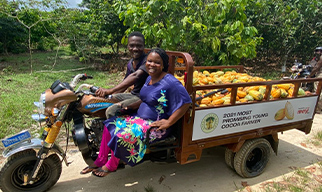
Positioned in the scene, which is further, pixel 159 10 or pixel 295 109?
pixel 159 10

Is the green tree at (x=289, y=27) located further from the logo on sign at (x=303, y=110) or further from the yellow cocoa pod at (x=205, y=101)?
the yellow cocoa pod at (x=205, y=101)

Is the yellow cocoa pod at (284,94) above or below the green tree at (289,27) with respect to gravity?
below

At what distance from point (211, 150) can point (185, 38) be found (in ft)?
11.3

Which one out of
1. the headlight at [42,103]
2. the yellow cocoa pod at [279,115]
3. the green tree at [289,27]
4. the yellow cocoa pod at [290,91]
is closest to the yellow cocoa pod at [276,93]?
the yellow cocoa pod at [279,115]

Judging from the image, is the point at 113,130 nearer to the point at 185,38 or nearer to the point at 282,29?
the point at 185,38

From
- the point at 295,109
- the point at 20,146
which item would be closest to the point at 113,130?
the point at 20,146

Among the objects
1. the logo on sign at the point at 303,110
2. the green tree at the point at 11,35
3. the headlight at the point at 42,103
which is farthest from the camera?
the green tree at the point at 11,35

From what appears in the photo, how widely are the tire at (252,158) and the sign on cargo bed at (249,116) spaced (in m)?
0.28

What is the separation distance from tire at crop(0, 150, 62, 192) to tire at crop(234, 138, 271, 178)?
2376mm

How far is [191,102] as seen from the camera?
241 centimetres

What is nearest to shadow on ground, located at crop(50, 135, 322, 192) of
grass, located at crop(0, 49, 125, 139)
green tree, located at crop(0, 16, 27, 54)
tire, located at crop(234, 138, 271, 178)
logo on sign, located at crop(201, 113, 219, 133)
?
tire, located at crop(234, 138, 271, 178)

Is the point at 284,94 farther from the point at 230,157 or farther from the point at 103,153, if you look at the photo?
the point at 103,153

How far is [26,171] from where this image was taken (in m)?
2.62

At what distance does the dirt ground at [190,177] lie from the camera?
2.97 meters
